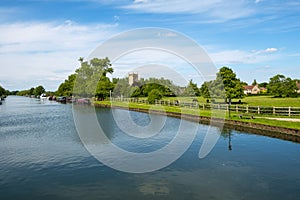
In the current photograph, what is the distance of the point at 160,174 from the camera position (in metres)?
13.1

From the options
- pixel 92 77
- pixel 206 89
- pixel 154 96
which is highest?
pixel 92 77

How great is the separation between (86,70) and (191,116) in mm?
56964

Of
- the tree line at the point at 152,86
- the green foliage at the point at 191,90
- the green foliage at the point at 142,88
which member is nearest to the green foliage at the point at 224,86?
the tree line at the point at 152,86

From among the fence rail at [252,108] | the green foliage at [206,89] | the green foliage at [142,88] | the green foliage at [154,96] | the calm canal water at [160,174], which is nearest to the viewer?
the calm canal water at [160,174]

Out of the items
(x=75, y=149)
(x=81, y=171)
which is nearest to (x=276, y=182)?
(x=81, y=171)

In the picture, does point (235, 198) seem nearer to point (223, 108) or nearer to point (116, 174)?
point (116, 174)

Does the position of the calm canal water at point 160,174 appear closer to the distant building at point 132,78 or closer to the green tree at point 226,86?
the green tree at point 226,86

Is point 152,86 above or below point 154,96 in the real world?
above

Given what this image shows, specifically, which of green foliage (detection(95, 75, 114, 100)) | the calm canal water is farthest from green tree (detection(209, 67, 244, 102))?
green foliage (detection(95, 75, 114, 100))

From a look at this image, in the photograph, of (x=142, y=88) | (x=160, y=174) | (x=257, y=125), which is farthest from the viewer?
(x=142, y=88)

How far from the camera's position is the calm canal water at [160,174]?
1071 cm

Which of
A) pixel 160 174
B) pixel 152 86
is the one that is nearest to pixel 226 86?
pixel 152 86

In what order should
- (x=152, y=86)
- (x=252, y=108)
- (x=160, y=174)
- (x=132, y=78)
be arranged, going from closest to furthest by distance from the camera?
(x=160, y=174), (x=252, y=108), (x=152, y=86), (x=132, y=78)

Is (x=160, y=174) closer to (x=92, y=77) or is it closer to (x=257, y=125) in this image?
(x=257, y=125)
